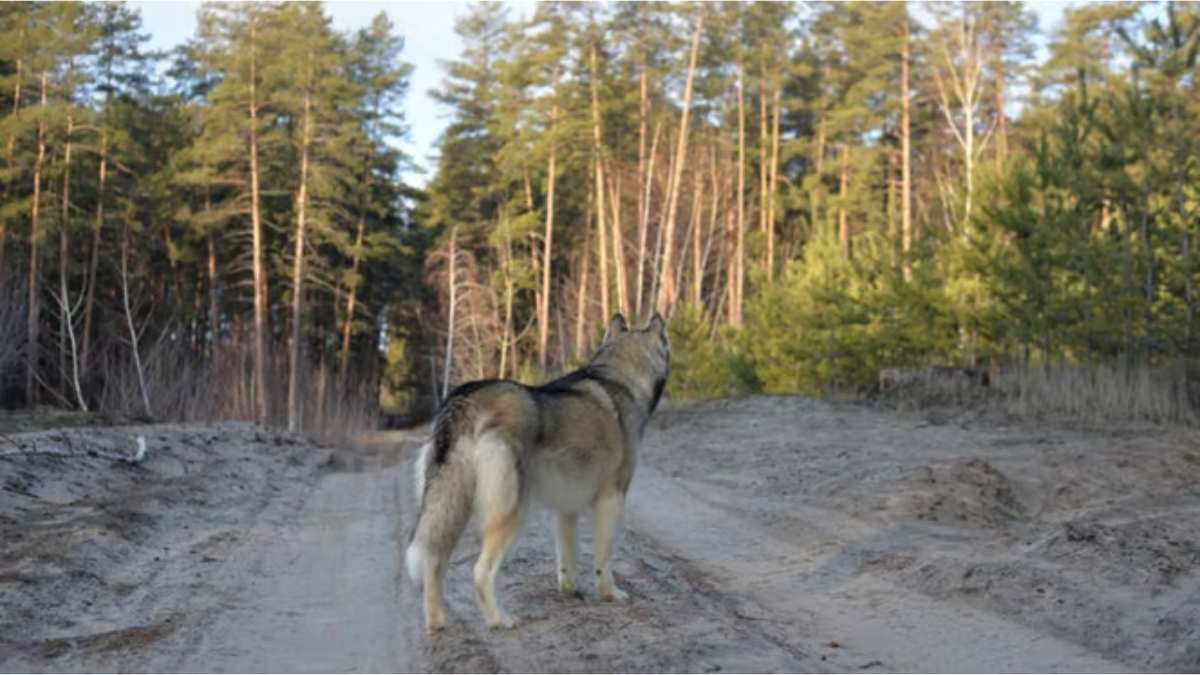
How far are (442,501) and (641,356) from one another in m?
2.16

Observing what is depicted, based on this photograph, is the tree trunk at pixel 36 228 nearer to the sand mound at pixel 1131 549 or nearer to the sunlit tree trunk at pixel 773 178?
the sunlit tree trunk at pixel 773 178

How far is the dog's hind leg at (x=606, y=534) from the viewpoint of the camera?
6.30 meters

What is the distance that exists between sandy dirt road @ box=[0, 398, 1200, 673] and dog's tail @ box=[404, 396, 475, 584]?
0.46 meters

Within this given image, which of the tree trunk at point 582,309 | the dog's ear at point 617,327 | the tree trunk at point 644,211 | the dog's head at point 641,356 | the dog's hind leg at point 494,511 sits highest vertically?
the tree trunk at point 644,211

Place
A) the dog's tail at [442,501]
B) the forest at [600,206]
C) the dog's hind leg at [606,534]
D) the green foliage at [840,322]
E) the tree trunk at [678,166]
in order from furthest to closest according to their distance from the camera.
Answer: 1. the tree trunk at [678,166]
2. the green foliage at [840,322]
3. the forest at [600,206]
4. the dog's hind leg at [606,534]
5. the dog's tail at [442,501]

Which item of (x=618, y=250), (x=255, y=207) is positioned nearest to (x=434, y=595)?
(x=255, y=207)

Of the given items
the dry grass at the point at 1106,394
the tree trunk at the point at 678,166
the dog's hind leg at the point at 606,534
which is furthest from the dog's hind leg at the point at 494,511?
the tree trunk at the point at 678,166

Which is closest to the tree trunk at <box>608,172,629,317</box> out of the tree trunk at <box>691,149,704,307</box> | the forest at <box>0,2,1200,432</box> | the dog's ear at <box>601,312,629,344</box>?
the forest at <box>0,2,1200,432</box>

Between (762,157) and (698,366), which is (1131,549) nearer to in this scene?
(698,366)

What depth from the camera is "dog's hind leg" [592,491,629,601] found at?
630 centimetres

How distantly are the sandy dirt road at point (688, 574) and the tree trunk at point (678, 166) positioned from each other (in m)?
26.1

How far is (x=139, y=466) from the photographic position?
1240cm

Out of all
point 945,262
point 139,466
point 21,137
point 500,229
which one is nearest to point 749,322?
point 945,262

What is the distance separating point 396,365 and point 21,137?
2472 centimetres
